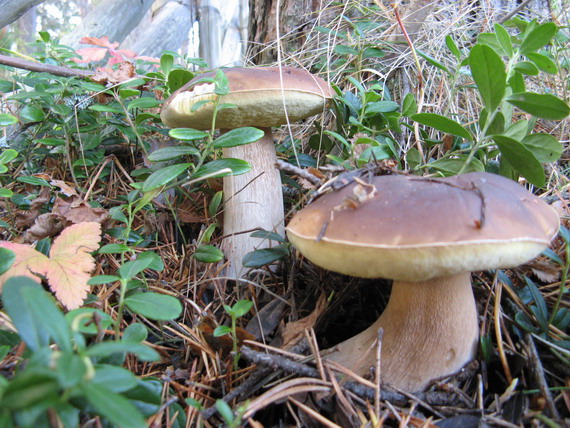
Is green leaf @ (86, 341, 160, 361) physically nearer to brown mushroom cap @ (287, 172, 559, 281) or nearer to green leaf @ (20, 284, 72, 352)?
green leaf @ (20, 284, 72, 352)

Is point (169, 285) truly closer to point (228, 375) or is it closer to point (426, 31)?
point (228, 375)

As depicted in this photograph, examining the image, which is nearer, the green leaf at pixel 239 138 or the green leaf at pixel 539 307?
the green leaf at pixel 539 307

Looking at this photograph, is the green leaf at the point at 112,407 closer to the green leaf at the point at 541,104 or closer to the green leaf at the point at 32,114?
the green leaf at the point at 541,104

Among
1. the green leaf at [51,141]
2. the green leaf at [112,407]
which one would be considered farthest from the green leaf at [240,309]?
the green leaf at [51,141]

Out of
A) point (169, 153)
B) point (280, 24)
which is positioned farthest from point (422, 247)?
point (280, 24)

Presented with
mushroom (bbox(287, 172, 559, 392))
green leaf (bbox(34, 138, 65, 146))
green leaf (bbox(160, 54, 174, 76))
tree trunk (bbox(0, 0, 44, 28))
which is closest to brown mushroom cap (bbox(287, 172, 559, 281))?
mushroom (bbox(287, 172, 559, 392))
